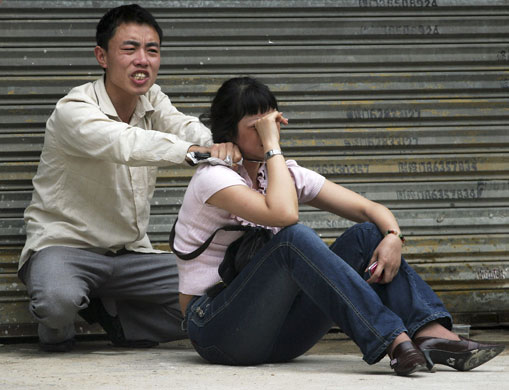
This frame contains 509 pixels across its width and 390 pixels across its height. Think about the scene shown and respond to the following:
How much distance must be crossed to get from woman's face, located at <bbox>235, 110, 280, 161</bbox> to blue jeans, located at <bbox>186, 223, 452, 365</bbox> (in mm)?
506

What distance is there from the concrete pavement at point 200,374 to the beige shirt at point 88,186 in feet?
2.03

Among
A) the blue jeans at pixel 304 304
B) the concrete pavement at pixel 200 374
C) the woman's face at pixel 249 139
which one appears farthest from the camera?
the woman's face at pixel 249 139

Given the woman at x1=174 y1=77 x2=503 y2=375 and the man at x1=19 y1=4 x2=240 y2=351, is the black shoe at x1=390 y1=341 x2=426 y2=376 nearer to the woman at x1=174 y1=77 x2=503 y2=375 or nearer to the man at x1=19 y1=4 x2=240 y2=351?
the woman at x1=174 y1=77 x2=503 y2=375

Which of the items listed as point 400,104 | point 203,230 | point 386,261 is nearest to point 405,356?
point 386,261

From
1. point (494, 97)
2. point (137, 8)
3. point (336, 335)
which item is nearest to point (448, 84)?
point (494, 97)

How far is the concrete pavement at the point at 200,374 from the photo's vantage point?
308 centimetres

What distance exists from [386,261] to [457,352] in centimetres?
44

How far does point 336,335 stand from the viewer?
540 centimetres

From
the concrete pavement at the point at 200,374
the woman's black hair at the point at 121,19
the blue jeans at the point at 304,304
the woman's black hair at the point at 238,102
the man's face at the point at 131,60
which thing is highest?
the woman's black hair at the point at 121,19

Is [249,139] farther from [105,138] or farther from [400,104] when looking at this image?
[400,104]

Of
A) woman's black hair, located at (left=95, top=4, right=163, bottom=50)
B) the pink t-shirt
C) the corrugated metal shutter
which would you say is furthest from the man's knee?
woman's black hair, located at (left=95, top=4, right=163, bottom=50)

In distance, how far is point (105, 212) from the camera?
178 inches

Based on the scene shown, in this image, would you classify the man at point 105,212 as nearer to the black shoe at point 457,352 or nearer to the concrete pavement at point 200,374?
the concrete pavement at point 200,374

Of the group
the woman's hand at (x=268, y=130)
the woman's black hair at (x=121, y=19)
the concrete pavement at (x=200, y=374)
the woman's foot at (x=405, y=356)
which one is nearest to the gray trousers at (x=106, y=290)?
the concrete pavement at (x=200, y=374)
